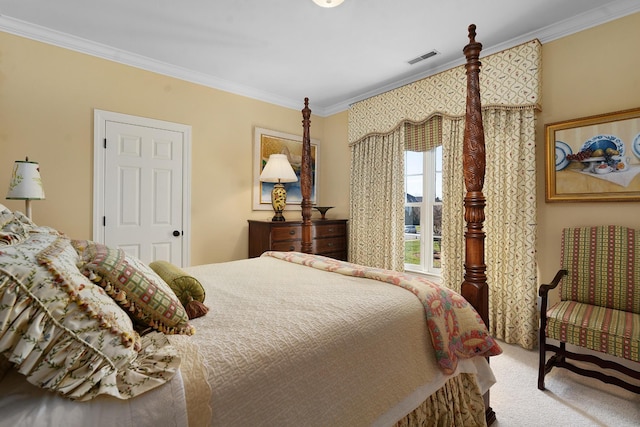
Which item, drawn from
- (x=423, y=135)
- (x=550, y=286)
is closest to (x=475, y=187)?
(x=550, y=286)

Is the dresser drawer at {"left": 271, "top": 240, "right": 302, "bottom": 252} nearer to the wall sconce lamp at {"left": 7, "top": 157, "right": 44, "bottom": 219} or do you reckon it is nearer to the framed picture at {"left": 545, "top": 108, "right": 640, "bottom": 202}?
the wall sconce lamp at {"left": 7, "top": 157, "right": 44, "bottom": 219}

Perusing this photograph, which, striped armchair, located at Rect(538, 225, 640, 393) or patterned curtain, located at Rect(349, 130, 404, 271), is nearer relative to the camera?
striped armchair, located at Rect(538, 225, 640, 393)

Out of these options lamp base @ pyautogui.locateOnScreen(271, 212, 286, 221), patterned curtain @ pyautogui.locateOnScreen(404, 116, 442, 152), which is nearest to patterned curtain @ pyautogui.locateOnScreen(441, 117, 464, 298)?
patterned curtain @ pyautogui.locateOnScreen(404, 116, 442, 152)

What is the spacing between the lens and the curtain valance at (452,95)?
2648 mm

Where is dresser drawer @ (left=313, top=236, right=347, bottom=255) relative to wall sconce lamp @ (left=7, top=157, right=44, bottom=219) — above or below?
below

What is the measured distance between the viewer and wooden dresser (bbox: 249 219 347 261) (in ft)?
11.9

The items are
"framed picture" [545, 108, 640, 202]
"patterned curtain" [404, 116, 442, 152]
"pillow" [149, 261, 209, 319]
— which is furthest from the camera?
"patterned curtain" [404, 116, 442, 152]

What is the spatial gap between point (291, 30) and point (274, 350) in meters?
2.63

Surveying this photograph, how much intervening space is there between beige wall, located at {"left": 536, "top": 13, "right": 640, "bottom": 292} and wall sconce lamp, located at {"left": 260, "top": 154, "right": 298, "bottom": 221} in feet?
8.37

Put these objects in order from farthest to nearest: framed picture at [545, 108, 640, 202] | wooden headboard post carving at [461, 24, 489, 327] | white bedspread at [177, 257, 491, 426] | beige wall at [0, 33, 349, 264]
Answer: beige wall at [0, 33, 349, 264]
framed picture at [545, 108, 640, 202]
wooden headboard post carving at [461, 24, 489, 327]
white bedspread at [177, 257, 491, 426]

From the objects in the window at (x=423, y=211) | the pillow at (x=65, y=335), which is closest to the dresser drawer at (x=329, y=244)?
the window at (x=423, y=211)

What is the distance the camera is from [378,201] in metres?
3.91

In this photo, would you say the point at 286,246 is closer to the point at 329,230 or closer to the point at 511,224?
the point at 329,230

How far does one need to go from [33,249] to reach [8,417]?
0.40m
